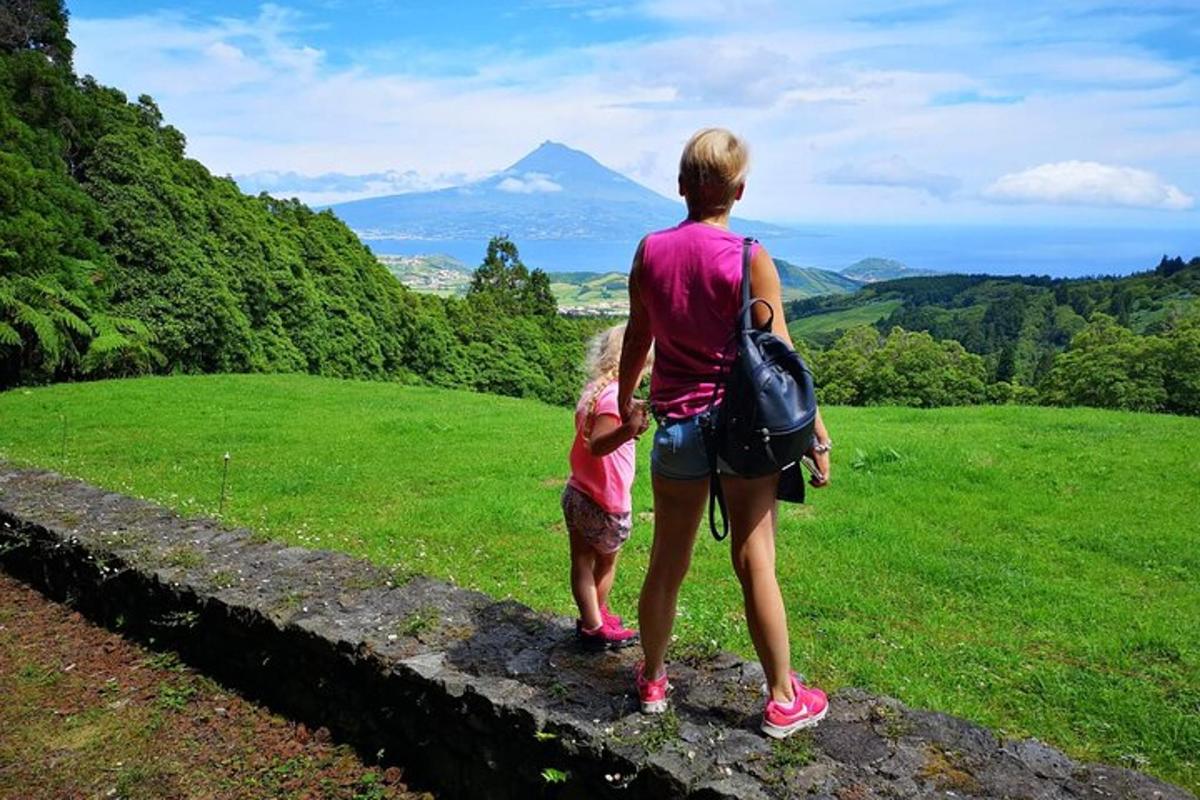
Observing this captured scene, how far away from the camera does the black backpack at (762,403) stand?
A: 117 inches

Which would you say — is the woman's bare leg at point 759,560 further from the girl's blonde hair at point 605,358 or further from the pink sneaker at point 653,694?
the girl's blonde hair at point 605,358

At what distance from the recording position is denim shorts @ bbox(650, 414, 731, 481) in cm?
319

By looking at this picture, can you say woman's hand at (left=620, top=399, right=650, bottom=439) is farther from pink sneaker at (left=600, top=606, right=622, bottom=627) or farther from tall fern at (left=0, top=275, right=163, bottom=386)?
tall fern at (left=0, top=275, right=163, bottom=386)

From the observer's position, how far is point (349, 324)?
36.8 meters

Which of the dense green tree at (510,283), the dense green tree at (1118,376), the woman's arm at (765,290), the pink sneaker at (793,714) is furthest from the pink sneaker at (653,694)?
the dense green tree at (510,283)

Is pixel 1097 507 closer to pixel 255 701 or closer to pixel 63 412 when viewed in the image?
pixel 255 701

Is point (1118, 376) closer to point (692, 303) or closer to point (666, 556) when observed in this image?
point (666, 556)

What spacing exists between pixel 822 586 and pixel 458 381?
127 feet

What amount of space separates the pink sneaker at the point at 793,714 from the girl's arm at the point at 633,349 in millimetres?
1327

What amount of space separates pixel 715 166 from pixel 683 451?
3.56 ft

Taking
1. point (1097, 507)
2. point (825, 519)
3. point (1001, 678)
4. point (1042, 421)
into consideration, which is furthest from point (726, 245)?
point (1042, 421)

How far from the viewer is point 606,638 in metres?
4.35

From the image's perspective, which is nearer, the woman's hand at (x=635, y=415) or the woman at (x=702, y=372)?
the woman at (x=702, y=372)

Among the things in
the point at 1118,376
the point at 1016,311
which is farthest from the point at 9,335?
the point at 1016,311
